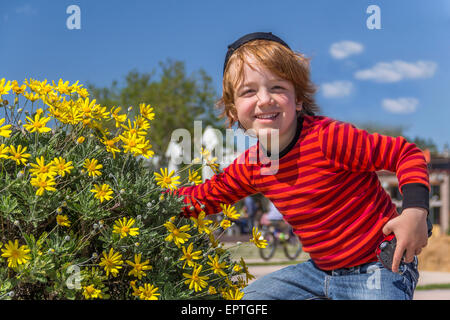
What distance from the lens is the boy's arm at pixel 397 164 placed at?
1.81 meters

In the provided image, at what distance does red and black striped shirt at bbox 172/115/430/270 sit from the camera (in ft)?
6.86

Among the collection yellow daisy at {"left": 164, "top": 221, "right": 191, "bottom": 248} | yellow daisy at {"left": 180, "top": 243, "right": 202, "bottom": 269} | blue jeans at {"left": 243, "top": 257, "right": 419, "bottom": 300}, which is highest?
yellow daisy at {"left": 164, "top": 221, "right": 191, "bottom": 248}

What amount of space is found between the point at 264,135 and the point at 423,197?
2.51 ft

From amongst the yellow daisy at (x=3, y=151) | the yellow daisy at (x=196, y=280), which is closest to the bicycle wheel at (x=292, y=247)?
the yellow daisy at (x=196, y=280)

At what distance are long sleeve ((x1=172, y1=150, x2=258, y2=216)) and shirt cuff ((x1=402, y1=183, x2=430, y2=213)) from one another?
31.0 inches

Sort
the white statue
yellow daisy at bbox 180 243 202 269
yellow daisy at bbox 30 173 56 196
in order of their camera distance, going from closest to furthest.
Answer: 1. yellow daisy at bbox 30 173 56 196
2. yellow daisy at bbox 180 243 202 269
3. the white statue

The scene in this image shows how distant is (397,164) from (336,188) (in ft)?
0.94

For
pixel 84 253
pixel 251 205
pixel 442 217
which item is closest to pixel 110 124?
pixel 84 253

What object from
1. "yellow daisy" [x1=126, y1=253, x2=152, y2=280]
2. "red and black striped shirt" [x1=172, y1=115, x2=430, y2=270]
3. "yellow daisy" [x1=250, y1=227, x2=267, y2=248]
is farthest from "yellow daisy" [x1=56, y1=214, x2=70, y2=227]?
"yellow daisy" [x1=250, y1=227, x2=267, y2=248]

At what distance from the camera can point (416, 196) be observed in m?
1.85

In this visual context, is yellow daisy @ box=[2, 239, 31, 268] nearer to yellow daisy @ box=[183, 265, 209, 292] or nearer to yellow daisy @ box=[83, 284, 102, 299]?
yellow daisy @ box=[83, 284, 102, 299]

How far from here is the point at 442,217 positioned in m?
30.5

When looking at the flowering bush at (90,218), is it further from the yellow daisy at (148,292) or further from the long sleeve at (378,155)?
the long sleeve at (378,155)

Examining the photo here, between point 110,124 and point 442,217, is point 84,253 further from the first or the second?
point 442,217
